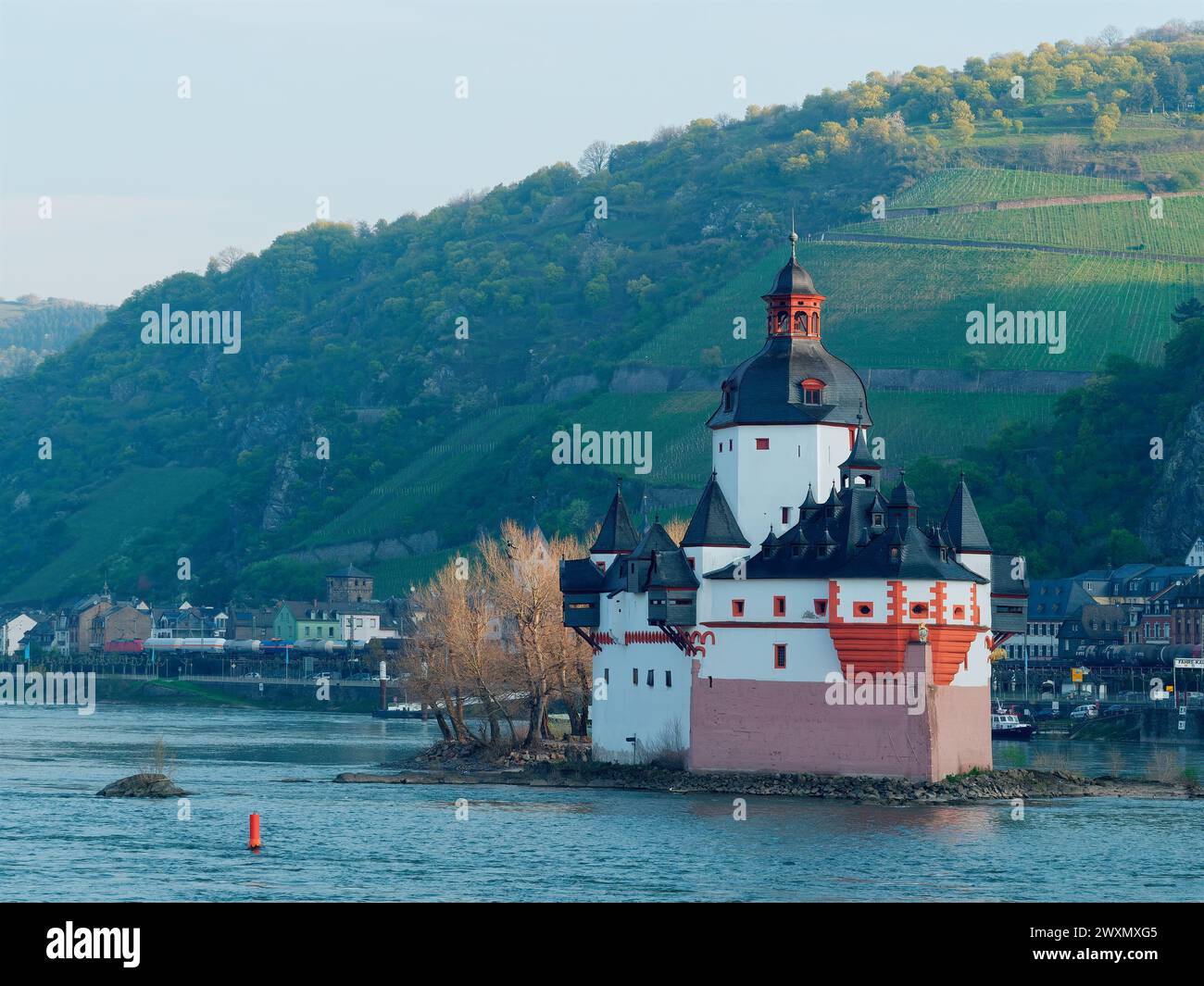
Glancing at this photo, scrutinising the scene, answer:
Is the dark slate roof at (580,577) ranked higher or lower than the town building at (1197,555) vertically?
lower

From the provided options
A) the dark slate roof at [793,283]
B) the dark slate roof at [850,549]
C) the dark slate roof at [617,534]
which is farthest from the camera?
the dark slate roof at [617,534]

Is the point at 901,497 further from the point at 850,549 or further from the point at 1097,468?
the point at 1097,468

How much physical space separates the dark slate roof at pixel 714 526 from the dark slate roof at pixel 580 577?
7.37 metres

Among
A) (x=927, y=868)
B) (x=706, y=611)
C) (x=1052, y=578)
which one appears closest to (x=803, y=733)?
(x=706, y=611)

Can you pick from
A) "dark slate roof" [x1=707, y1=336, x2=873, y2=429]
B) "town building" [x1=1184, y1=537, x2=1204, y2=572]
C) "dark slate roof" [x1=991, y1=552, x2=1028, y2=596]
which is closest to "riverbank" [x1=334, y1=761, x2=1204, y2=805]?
"dark slate roof" [x1=991, y1=552, x2=1028, y2=596]

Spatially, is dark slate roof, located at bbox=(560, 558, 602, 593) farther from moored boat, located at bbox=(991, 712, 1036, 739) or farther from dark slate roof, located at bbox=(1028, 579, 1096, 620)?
dark slate roof, located at bbox=(1028, 579, 1096, 620)

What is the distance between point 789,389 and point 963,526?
8740mm

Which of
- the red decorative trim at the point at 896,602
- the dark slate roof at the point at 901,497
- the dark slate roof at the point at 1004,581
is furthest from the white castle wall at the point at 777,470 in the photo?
the red decorative trim at the point at 896,602

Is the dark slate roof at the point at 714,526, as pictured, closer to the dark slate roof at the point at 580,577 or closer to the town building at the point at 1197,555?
the dark slate roof at the point at 580,577

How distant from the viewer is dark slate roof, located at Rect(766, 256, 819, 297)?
3706 inches

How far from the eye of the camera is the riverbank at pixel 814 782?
84062 millimetres

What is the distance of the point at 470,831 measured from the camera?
244 ft

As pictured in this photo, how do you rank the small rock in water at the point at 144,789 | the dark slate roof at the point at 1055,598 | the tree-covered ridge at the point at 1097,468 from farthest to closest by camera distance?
the tree-covered ridge at the point at 1097,468 < the dark slate roof at the point at 1055,598 < the small rock in water at the point at 144,789
